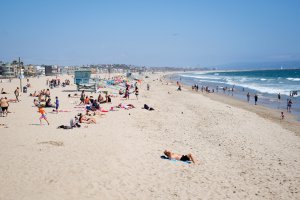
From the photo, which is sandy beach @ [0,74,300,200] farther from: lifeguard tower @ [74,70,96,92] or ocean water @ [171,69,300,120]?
lifeguard tower @ [74,70,96,92]

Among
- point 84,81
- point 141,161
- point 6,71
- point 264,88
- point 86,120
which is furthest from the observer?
point 6,71

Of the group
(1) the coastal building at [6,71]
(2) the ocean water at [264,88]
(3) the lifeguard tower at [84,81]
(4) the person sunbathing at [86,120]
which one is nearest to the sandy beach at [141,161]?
(4) the person sunbathing at [86,120]

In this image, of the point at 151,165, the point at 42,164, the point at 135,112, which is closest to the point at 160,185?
the point at 151,165

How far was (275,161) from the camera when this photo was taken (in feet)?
33.7

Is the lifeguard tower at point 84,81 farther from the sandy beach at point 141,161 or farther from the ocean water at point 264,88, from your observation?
the sandy beach at point 141,161

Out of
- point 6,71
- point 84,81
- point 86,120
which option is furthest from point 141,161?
point 6,71

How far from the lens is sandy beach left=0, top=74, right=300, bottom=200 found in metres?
7.28

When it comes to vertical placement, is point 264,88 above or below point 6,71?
below

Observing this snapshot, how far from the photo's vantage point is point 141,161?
938cm

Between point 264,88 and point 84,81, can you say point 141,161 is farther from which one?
point 264,88

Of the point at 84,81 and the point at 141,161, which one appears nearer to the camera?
the point at 141,161

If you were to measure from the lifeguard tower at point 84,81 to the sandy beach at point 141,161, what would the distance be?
1731cm

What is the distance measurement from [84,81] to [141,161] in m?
25.7

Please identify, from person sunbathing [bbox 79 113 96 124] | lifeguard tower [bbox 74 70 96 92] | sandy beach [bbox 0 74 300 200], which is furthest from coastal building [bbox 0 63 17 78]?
person sunbathing [bbox 79 113 96 124]
